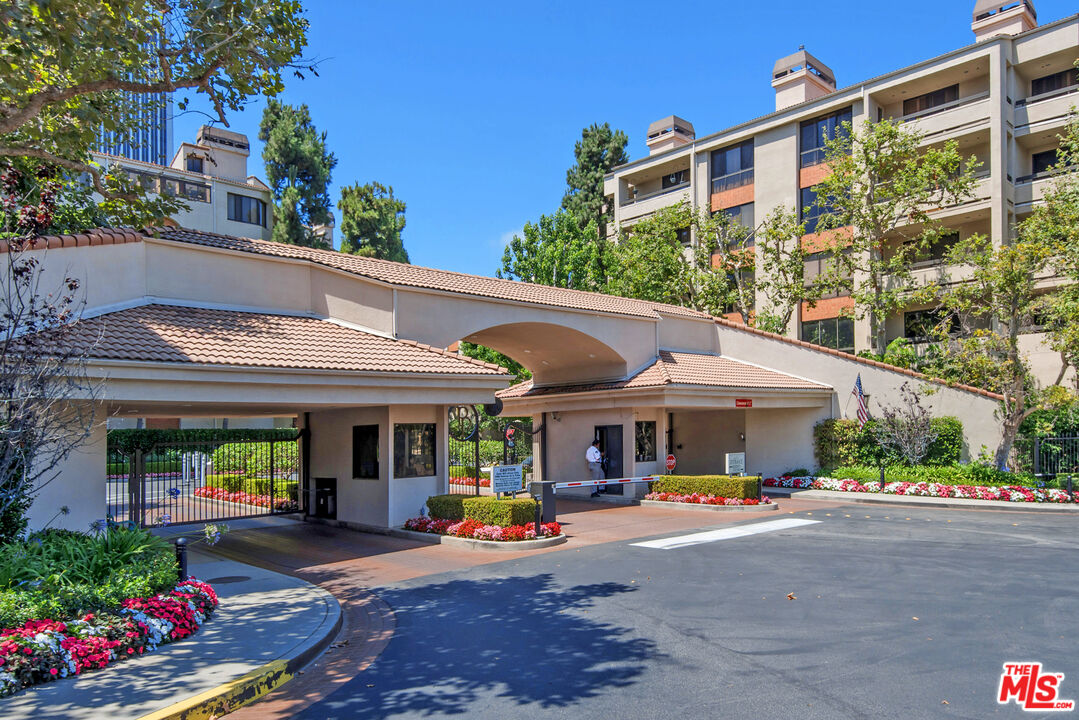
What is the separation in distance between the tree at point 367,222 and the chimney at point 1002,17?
32396 mm

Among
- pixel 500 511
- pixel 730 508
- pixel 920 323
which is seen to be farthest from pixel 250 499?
pixel 920 323

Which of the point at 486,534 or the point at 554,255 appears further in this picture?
the point at 554,255

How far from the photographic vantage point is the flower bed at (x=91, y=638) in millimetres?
6516

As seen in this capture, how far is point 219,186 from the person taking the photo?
43594mm

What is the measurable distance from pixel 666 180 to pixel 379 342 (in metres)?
33.5

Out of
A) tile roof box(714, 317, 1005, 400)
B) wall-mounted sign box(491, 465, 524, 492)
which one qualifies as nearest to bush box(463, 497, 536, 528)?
wall-mounted sign box(491, 465, 524, 492)

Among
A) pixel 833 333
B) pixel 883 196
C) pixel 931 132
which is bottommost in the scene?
pixel 833 333

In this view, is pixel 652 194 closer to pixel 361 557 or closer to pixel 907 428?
pixel 907 428

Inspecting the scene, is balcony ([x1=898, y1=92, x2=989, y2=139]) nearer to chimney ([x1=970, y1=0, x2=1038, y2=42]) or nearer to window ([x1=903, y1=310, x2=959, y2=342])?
chimney ([x1=970, y1=0, x2=1038, y2=42])

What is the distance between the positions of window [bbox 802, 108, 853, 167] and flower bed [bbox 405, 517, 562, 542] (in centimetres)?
2858

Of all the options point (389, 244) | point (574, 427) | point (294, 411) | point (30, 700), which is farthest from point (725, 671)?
point (389, 244)

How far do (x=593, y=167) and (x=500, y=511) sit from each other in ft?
137

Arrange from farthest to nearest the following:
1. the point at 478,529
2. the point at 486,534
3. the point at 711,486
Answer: the point at 711,486, the point at 478,529, the point at 486,534

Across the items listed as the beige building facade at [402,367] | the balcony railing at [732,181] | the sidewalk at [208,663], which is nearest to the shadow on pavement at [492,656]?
the sidewalk at [208,663]
